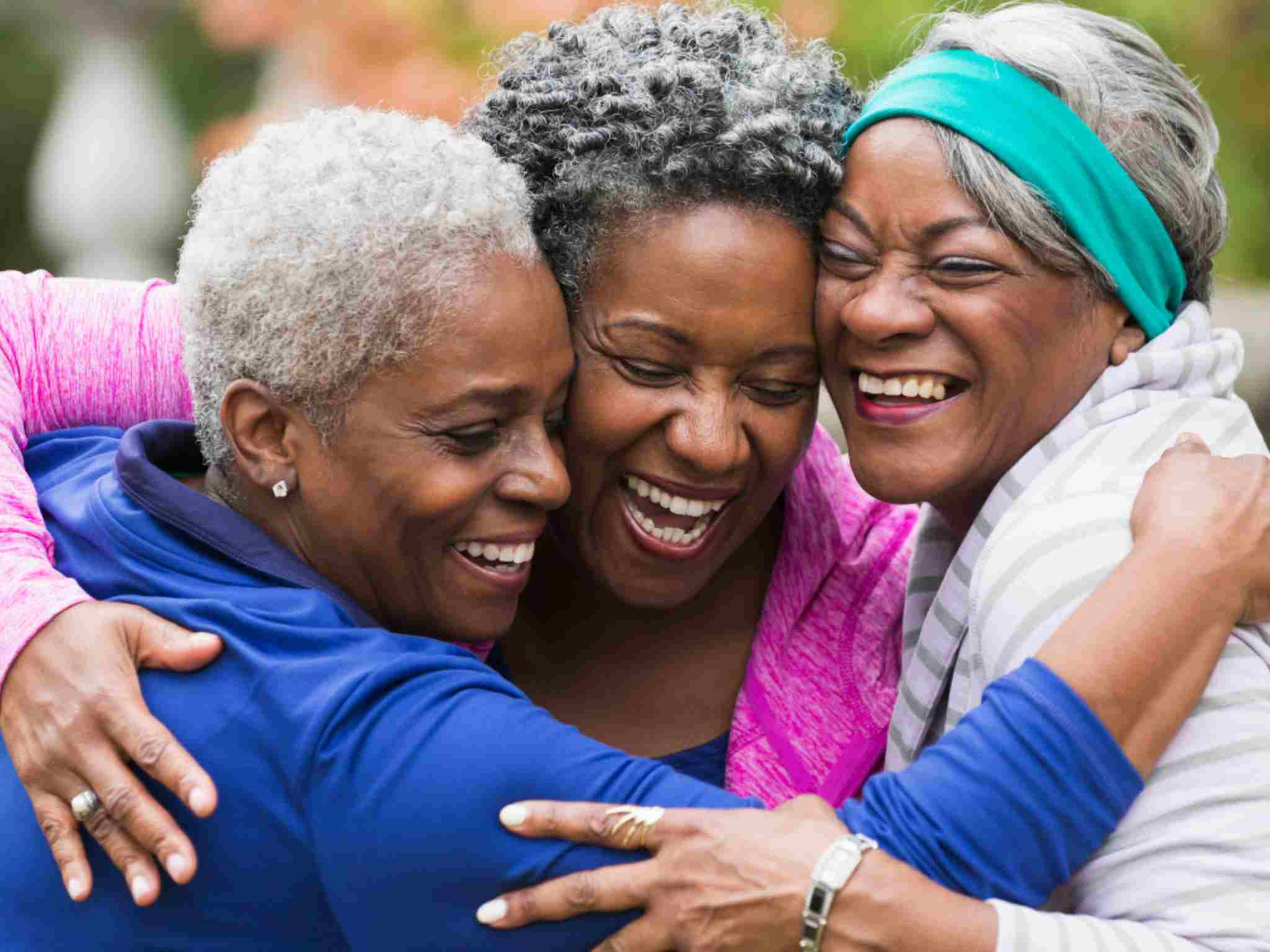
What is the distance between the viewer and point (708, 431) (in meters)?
2.93

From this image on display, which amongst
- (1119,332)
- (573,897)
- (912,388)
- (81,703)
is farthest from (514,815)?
(1119,332)

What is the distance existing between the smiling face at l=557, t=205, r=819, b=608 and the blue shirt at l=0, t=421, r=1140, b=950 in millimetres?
689

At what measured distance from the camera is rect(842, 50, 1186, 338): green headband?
2771 mm

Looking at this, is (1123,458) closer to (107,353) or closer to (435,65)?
(107,353)

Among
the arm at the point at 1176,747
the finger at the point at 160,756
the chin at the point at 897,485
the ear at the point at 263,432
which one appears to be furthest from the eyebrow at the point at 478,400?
the arm at the point at 1176,747

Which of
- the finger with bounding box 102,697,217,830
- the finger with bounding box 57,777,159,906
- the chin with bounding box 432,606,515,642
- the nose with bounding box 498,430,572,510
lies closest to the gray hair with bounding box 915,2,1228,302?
the nose with bounding box 498,430,572,510

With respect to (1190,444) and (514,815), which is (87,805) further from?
(1190,444)

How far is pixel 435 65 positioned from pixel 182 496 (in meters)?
3.31

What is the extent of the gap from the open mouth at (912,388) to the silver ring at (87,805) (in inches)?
60.9

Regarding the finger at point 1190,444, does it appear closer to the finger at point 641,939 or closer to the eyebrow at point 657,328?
the eyebrow at point 657,328

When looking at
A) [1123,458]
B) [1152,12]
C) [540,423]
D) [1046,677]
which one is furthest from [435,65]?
[1046,677]

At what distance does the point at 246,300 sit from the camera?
2.55m

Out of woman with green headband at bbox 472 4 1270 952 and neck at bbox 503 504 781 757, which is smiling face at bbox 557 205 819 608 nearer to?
woman with green headband at bbox 472 4 1270 952

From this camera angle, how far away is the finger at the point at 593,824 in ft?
7.36
